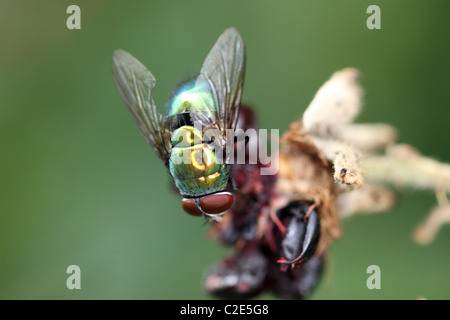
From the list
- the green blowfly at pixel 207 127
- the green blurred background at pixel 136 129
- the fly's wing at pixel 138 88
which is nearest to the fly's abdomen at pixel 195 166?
the green blowfly at pixel 207 127

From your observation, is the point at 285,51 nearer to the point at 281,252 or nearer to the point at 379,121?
the point at 379,121

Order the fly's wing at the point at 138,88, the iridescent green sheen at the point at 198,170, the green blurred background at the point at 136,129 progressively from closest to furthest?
the iridescent green sheen at the point at 198,170 → the fly's wing at the point at 138,88 → the green blurred background at the point at 136,129

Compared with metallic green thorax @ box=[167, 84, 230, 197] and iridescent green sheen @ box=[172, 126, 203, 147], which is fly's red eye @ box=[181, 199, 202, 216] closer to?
metallic green thorax @ box=[167, 84, 230, 197]

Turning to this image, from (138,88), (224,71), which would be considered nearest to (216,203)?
(224,71)

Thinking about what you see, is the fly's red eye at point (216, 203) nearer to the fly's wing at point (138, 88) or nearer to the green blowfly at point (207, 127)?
the green blowfly at point (207, 127)

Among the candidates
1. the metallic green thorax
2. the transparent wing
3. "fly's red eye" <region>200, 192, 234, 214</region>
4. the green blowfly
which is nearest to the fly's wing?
the green blowfly
